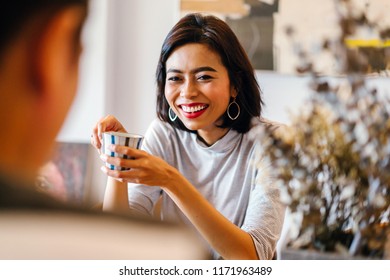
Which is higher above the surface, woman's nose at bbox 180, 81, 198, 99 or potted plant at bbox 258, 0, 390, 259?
woman's nose at bbox 180, 81, 198, 99

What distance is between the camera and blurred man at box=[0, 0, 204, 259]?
104 centimetres

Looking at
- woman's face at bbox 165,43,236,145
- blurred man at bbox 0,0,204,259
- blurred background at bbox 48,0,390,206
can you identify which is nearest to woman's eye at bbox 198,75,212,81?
woman's face at bbox 165,43,236,145

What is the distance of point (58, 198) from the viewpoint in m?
1.26

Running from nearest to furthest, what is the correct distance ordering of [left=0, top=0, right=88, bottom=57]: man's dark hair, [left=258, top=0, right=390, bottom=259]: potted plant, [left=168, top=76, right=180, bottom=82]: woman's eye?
[left=0, top=0, right=88, bottom=57]: man's dark hair → [left=258, top=0, right=390, bottom=259]: potted plant → [left=168, top=76, right=180, bottom=82]: woman's eye

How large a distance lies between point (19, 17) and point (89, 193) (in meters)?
0.41

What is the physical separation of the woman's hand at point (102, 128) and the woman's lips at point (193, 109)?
0.14 meters

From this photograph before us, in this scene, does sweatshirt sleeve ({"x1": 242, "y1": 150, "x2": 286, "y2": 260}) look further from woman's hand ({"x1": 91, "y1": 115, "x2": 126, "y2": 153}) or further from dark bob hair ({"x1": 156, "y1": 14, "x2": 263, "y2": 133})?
woman's hand ({"x1": 91, "y1": 115, "x2": 126, "y2": 153})

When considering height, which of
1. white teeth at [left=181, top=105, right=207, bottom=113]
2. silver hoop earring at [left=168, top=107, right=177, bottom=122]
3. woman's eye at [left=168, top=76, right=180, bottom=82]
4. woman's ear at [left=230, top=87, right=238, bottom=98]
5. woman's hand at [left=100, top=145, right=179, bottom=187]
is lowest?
woman's hand at [left=100, top=145, right=179, bottom=187]

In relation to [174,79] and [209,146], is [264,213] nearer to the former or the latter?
[209,146]

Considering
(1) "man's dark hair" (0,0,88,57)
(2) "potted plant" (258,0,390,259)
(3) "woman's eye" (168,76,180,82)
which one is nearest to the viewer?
(1) "man's dark hair" (0,0,88,57)

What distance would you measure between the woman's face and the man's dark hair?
11.1 inches
